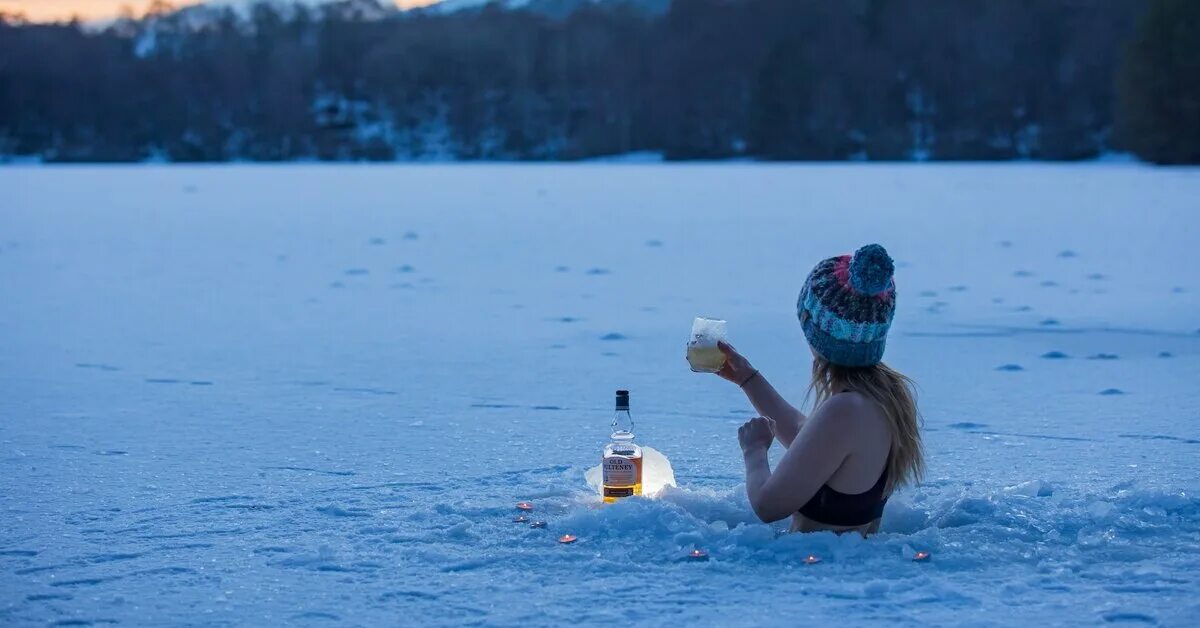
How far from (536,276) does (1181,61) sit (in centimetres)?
4748

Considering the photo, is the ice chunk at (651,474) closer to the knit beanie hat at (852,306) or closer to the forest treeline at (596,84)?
the knit beanie hat at (852,306)

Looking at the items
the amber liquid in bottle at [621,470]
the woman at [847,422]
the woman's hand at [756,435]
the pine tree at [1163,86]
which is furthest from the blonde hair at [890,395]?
the pine tree at [1163,86]

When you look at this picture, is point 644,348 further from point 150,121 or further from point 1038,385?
point 150,121

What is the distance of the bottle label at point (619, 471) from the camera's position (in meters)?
3.38

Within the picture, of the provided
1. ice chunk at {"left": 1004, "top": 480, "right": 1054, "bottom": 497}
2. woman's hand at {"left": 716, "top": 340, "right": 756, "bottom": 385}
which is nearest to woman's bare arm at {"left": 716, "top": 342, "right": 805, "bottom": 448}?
woman's hand at {"left": 716, "top": 340, "right": 756, "bottom": 385}

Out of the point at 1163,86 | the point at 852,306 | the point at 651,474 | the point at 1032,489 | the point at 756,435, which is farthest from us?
the point at 1163,86

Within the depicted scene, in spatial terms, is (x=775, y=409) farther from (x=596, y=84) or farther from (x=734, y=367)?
(x=596, y=84)

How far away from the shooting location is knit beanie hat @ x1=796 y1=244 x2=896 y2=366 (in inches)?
113

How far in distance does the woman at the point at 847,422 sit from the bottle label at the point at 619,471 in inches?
14.6

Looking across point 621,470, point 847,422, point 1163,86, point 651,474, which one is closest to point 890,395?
point 847,422

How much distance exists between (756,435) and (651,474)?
0.60 m

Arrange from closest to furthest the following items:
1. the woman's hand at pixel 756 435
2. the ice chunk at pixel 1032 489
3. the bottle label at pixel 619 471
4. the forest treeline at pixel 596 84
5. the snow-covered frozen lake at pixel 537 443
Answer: the snow-covered frozen lake at pixel 537 443
the woman's hand at pixel 756 435
the bottle label at pixel 619 471
the ice chunk at pixel 1032 489
the forest treeline at pixel 596 84

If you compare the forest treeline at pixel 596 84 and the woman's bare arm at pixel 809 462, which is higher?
the forest treeline at pixel 596 84

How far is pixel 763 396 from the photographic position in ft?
11.0
